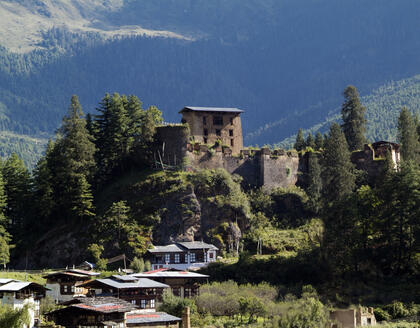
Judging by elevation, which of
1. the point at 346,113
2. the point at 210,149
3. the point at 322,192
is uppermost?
the point at 346,113

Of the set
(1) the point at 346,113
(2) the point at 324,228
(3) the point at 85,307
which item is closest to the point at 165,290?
(3) the point at 85,307

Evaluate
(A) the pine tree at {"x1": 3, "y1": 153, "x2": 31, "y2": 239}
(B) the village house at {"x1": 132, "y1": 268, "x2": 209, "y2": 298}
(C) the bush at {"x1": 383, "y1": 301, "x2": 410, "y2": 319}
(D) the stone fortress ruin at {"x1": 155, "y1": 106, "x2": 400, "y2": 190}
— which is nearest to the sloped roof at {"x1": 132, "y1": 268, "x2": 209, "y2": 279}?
Answer: (B) the village house at {"x1": 132, "y1": 268, "x2": 209, "y2": 298}

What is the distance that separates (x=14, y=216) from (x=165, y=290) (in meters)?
30.2

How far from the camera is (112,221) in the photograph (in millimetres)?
94938

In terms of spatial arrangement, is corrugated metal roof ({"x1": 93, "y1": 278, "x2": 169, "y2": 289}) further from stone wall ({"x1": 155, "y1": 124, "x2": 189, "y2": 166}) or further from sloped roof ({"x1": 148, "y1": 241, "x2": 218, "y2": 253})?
stone wall ({"x1": 155, "y1": 124, "x2": 189, "y2": 166})

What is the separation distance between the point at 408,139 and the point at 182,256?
39.1m

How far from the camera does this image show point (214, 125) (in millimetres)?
111812

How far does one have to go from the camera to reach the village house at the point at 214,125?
361ft

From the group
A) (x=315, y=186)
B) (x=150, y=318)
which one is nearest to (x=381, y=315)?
(x=150, y=318)

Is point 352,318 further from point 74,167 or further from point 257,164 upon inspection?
point 74,167

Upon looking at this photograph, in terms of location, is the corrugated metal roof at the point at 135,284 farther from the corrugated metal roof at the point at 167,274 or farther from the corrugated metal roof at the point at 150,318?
the corrugated metal roof at the point at 150,318

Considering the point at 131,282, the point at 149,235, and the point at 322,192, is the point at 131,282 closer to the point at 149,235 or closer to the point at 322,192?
the point at 149,235

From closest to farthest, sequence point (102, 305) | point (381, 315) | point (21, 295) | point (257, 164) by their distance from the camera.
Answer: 1. point (102, 305)
2. point (21, 295)
3. point (381, 315)
4. point (257, 164)

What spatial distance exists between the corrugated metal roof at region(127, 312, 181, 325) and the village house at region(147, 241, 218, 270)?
15.9 m
